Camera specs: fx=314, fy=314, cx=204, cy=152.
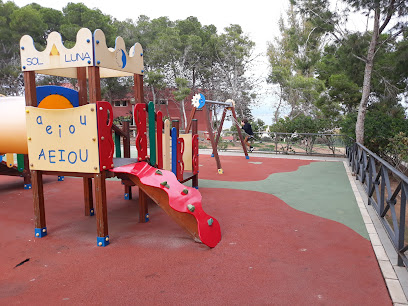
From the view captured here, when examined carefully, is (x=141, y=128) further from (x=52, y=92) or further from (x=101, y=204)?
(x=52, y=92)

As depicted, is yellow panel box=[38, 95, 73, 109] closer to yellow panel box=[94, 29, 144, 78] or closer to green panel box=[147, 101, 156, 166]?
yellow panel box=[94, 29, 144, 78]

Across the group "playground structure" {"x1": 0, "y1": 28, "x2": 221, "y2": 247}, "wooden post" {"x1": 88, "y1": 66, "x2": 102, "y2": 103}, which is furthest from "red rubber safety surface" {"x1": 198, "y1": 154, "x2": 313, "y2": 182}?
"wooden post" {"x1": 88, "y1": 66, "x2": 102, "y2": 103}

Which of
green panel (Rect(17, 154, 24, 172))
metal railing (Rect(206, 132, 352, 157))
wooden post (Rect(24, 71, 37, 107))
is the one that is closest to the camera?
wooden post (Rect(24, 71, 37, 107))

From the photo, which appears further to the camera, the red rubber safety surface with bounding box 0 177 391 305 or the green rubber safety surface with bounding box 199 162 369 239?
the green rubber safety surface with bounding box 199 162 369 239

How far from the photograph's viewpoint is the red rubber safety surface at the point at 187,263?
2.91m

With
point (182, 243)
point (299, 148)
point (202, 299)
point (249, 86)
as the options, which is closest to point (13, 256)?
point (182, 243)

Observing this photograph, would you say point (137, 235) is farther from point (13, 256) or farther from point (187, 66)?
point (187, 66)

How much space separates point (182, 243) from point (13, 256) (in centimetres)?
206

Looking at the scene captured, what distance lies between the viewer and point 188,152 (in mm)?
6988

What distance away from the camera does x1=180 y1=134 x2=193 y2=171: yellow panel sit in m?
6.97

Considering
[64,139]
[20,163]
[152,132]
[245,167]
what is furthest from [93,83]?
[245,167]

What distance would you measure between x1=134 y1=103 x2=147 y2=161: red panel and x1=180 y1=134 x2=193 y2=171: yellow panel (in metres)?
2.27

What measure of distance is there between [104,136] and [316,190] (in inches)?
197

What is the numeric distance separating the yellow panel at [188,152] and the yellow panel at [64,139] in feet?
10.2
